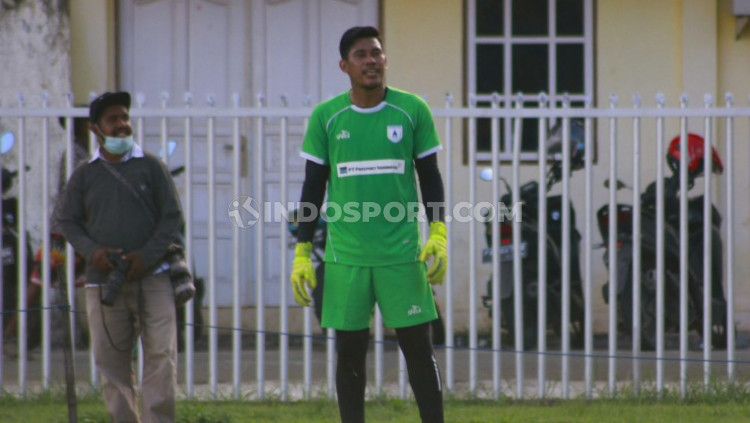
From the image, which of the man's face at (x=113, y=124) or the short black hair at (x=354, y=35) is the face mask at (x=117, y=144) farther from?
the short black hair at (x=354, y=35)

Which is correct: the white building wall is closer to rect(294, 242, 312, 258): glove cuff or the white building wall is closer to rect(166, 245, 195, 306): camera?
rect(166, 245, 195, 306): camera

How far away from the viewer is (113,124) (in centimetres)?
632

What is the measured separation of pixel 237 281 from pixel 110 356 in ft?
5.48

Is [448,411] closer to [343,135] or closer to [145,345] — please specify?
[145,345]

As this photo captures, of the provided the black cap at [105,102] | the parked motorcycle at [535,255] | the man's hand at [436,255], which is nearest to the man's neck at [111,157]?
the black cap at [105,102]

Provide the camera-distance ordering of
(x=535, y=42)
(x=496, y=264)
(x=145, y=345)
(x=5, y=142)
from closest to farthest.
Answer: (x=145, y=345)
(x=496, y=264)
(x=5, y=142)
(x=535, y=42)

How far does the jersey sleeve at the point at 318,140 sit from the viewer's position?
602cm

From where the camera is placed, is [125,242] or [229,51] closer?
[125,242]

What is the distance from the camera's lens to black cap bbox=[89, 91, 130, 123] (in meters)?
6.36

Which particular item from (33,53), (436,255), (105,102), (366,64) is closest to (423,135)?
(366,64)

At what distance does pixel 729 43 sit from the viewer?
11.0m

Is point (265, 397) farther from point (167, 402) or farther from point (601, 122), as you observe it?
point (601, 122)

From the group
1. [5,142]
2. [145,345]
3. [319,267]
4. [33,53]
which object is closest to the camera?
[145,345]

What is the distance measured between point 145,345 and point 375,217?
1267 millimetres
